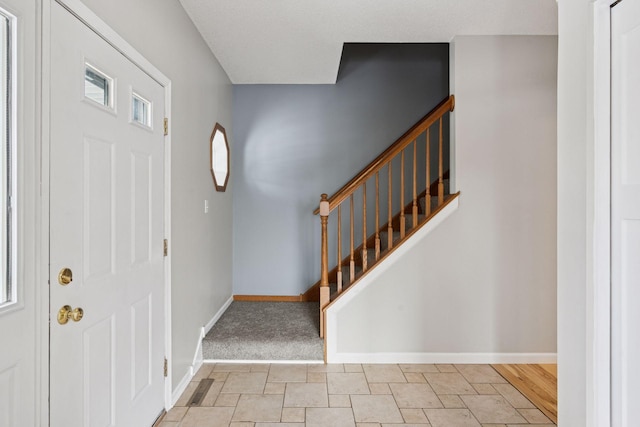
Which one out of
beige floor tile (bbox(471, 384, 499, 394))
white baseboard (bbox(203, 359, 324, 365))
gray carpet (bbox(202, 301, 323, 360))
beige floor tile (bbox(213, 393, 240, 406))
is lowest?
beige floor tile (bbox(213, 393, 240, 406))

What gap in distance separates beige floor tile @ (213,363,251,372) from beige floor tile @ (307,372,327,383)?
1.63ft

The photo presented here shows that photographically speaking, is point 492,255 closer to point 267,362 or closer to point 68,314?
point 267,362

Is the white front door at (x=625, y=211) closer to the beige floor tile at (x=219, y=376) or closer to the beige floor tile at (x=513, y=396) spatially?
the beige floor tile at (x=513, y=396)

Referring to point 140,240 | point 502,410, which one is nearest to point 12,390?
point 140,240

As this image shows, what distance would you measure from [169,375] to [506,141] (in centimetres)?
307

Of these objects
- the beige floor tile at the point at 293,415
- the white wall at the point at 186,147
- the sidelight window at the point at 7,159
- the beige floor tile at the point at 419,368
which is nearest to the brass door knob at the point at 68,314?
the sidelight window at the point at 7,159

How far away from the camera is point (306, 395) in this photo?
2.58 m

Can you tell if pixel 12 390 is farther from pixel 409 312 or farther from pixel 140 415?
pixel 409 312

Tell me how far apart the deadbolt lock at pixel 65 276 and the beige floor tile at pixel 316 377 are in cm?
190

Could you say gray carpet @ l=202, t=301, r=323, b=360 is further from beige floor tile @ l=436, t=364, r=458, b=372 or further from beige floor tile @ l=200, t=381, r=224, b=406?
beige floor tile @ l=436, t=364, r=458, b=372

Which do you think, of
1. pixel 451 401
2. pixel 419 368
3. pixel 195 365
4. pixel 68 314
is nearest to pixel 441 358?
pixel 419 368

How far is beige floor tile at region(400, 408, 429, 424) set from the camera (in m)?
2.28

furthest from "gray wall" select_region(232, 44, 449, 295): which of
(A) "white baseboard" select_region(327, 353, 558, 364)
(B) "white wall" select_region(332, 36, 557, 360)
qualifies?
(A) "white baseboard" select_region(327, 353, 558, 364)

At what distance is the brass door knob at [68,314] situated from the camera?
4.48 ft
